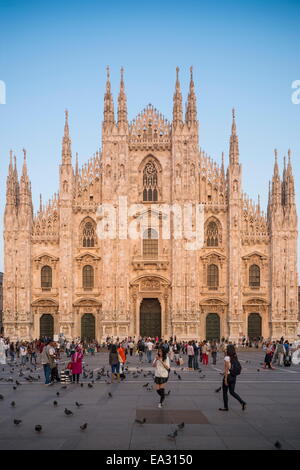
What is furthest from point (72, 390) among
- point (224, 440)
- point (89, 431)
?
point (224, 440)

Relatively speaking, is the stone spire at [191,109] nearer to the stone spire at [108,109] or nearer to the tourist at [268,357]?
the stone spire at [108,109]

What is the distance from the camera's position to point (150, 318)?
53.5 metres

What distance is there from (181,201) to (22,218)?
45.8 feet

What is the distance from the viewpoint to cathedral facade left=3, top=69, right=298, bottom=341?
51969 mm

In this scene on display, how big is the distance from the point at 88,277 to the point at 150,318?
21.5ft

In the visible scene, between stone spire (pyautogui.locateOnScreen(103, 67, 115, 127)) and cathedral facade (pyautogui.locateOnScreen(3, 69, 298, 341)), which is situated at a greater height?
A: stone spire (pyautogui.locateOnScreen(103, 67, 115, 127))

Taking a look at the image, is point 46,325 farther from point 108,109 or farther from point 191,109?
point 191,109

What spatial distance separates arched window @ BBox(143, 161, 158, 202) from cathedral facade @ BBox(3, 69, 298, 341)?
A: 0.29 ft

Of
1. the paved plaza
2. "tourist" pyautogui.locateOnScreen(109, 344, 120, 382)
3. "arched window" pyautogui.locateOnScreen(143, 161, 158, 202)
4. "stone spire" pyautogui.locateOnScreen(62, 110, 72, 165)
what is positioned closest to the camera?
the paved plaza

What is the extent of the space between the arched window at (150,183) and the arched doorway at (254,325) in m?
13.4

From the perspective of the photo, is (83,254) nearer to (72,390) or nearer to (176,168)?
(176,168)

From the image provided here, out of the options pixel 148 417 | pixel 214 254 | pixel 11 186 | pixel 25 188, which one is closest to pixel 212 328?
pixel 214 254

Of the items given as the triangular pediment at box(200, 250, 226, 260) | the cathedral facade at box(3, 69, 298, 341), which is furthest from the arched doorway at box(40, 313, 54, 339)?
the triangular pediment at box(200, 250, 226, 260)

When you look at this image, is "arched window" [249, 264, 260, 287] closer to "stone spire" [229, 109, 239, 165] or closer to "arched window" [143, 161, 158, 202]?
"stone spire" [229, 109, 239, 165]
